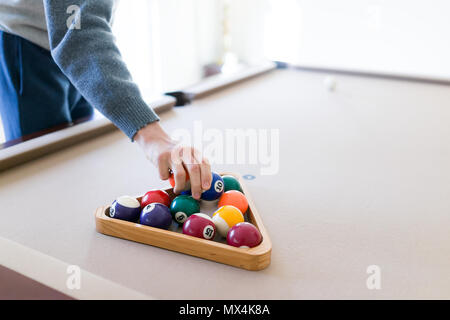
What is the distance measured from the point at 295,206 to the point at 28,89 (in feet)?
3.63

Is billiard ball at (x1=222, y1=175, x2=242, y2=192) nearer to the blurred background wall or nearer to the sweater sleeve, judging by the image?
the sweater sleeve

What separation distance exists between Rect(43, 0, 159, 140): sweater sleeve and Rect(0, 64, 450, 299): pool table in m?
0.21

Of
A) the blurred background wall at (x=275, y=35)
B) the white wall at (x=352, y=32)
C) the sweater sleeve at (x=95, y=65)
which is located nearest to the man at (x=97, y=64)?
Answer: the sweater sleeve at (x=95, y=65)

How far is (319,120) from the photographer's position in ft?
5.57

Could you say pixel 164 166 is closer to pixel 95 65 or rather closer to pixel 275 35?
pixel 95 65

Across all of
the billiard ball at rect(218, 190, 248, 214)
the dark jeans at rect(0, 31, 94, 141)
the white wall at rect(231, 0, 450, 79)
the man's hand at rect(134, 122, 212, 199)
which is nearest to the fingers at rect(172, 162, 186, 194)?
the man's hand at rect(134, 122, 212, 199)

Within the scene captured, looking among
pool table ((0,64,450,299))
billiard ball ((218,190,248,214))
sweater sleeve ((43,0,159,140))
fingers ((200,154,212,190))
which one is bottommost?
pool table ((0,64,450,299))

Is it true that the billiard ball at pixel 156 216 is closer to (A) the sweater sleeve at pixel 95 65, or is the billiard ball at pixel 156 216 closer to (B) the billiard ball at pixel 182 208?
(B) the billiard ball at pixel 182 208

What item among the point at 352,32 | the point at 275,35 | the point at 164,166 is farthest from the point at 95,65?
the point at 275,35

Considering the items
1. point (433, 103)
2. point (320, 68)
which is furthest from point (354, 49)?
point (433, 103)

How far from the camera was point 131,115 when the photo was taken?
101cm

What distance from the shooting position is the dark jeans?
1.47 metres

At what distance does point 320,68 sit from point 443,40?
171cm
